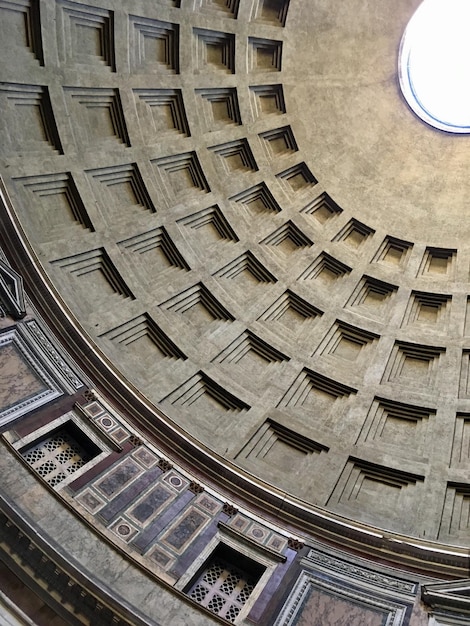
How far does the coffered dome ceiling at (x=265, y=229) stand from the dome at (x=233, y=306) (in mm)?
84

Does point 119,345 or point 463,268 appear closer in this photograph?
point 119,345

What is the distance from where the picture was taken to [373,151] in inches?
930

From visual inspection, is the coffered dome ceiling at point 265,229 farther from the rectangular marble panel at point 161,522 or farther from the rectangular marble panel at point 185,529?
the rectangular marble panel at point 185,529

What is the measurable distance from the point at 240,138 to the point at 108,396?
11.2 m

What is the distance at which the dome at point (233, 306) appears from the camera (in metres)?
14.3

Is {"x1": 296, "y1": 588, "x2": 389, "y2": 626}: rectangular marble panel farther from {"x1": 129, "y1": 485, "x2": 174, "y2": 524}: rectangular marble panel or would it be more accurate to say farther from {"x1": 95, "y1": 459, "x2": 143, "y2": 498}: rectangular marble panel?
{"x1": 95, "y1": 459, "x2": 143, "y2": 498}: rectangular marble panel

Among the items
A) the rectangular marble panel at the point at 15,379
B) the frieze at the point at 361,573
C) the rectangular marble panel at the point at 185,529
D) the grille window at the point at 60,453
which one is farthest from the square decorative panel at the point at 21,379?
the frieze at the point at 361,573

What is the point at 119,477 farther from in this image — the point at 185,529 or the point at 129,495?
the point at 185,529

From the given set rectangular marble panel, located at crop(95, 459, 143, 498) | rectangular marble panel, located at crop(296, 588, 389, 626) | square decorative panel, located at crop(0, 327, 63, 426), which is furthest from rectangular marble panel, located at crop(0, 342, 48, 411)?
rectangular marble panel, located at crop(296, 588, 389, 626)

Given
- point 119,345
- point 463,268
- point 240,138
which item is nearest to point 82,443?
point 119,345

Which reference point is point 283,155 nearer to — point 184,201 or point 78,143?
point 184,201

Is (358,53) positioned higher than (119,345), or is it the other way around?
(358,53)

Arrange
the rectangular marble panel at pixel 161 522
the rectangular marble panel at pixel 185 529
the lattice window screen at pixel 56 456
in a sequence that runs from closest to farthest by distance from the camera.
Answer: the rectangular marble panel at pixel 161 522
the rectangular marble panel at pixel 185 529
the lattice window screen at pixel 56 456

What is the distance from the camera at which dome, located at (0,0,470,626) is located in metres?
14.3
